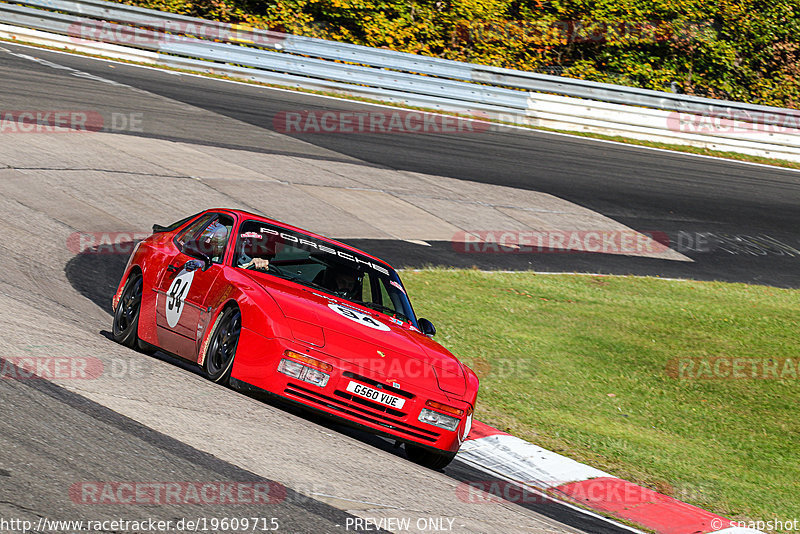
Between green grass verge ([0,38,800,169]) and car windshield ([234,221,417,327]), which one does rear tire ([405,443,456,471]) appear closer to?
car windshield ([234,221,417,327])

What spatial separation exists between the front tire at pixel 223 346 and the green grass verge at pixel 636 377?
2.73m

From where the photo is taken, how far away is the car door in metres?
7.67

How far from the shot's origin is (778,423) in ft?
31.7

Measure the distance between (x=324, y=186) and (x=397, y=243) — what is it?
293 centimetres

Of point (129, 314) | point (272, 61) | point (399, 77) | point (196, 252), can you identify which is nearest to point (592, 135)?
point (399, 77)

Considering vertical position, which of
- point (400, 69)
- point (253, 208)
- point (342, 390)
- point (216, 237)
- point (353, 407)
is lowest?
point (253, 208)

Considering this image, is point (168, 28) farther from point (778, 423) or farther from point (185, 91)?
point (778, 423)

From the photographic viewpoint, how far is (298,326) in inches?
268

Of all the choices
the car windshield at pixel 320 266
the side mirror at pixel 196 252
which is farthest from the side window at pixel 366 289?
the side mirror at pixel 196 252

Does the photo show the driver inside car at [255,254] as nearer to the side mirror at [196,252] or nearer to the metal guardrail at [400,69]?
the side mirror at [196,252]

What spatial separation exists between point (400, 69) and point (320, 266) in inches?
676

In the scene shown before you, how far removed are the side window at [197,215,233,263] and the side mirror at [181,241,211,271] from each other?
3cm

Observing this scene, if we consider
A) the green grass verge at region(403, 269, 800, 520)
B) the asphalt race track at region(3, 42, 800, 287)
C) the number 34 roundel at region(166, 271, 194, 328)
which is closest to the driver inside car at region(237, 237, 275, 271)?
the number 34 roundel at region(166, 271, 194, 328)

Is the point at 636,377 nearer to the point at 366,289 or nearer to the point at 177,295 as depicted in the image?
the point at 366,289
